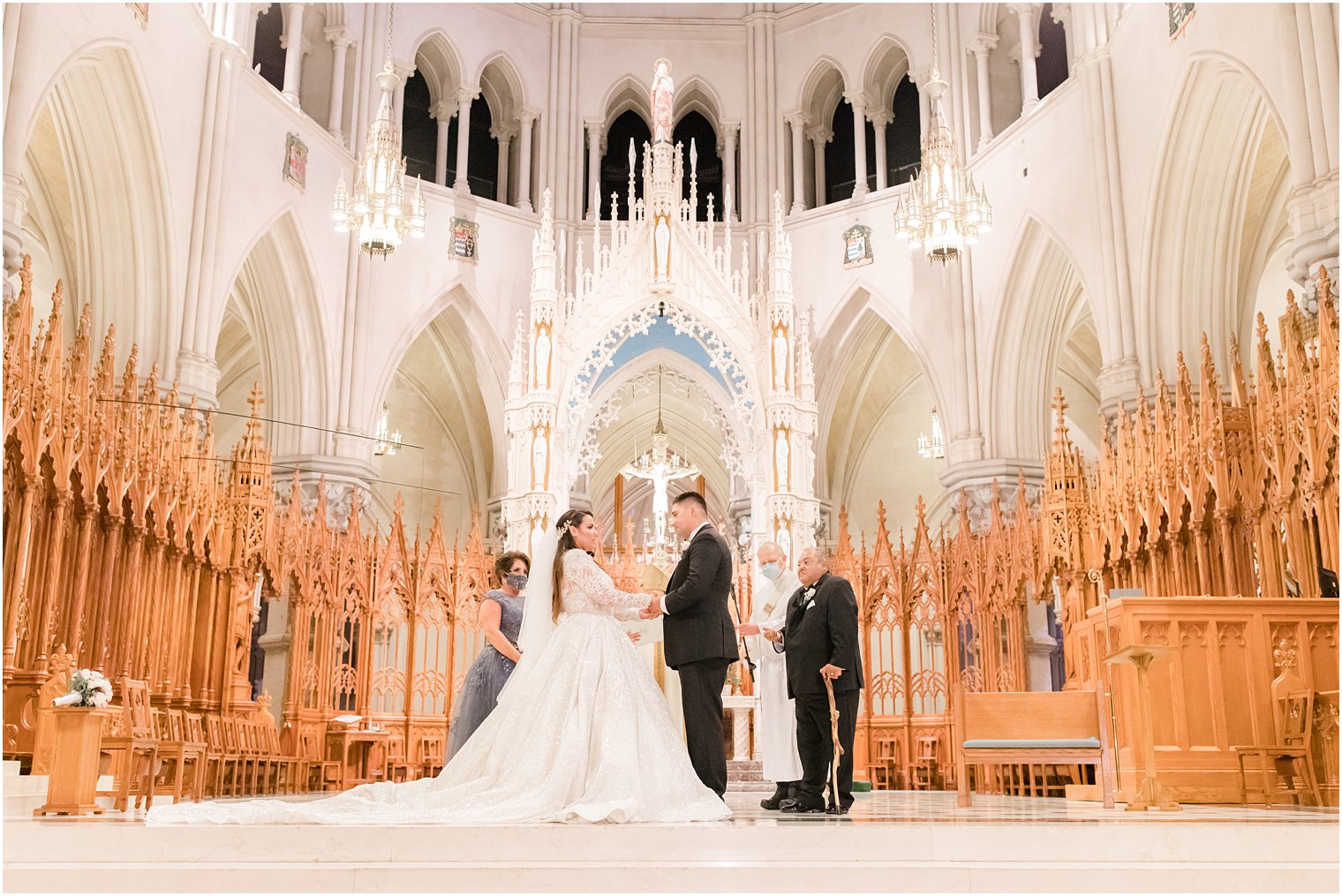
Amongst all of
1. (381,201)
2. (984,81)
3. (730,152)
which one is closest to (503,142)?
(730,152)

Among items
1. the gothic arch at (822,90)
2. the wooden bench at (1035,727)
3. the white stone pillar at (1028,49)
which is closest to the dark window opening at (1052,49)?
the white stone pillar at (1028,49)

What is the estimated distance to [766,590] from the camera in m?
8.70

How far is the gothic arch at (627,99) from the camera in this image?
828 inches

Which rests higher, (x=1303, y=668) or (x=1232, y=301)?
(x=1232, y=301)

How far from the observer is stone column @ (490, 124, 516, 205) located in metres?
20.7

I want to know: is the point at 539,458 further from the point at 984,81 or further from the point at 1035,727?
the point at 1035,727

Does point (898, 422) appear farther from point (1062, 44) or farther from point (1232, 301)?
point (1232, 301)

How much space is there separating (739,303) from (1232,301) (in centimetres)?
593

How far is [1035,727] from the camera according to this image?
22.5ft

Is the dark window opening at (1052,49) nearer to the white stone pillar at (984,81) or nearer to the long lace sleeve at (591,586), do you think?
the white stone pillar at (984,81)

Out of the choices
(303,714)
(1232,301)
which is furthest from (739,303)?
(303,714)

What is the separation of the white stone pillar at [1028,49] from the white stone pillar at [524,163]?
300 inches

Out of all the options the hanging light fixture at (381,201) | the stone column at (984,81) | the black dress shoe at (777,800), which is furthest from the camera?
the stone column at (984,81)

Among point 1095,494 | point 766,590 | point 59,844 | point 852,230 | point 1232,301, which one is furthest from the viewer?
point 852,230
